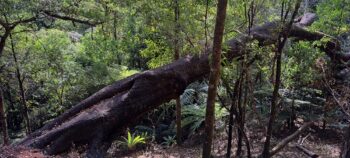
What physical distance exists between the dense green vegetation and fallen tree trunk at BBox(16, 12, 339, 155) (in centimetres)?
41

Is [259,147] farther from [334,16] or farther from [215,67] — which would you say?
[215,67]

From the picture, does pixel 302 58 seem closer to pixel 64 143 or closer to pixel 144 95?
pixel 144 95

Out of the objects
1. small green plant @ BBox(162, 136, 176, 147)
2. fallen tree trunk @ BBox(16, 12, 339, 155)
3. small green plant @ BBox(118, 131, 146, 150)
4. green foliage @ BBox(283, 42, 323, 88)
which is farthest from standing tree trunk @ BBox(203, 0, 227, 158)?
small green plant @ BBox(162, 136, 176, 147)

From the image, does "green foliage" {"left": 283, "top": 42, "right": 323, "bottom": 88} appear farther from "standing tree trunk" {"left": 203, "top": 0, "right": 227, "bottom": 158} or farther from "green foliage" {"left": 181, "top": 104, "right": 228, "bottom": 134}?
"standing tree trunk" {"left": 203, "top": 0, "right": 227, "bottom": 158}

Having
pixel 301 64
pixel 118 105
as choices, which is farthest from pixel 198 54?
pixel 301 64

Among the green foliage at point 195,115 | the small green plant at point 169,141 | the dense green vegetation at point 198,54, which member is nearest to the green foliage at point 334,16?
the dense green vegetation at point 198,54

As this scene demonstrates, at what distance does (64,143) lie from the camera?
268 inches

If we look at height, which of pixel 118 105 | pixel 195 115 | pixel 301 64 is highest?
pixel 301 64

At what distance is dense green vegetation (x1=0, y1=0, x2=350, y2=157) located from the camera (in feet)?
23.8

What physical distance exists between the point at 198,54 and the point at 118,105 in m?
2.17

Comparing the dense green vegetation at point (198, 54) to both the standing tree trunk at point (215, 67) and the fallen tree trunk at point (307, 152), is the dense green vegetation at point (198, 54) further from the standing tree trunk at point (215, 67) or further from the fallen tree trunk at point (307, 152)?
the fallen tree trunk at point (307, 152)

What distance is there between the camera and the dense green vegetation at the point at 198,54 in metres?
7.25

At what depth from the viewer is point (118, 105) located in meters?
7.22

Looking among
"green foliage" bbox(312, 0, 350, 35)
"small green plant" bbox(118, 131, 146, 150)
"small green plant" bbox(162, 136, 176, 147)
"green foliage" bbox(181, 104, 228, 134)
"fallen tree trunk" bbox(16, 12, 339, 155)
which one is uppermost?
"green foliage" bbox(312, 0, 350, 35)
